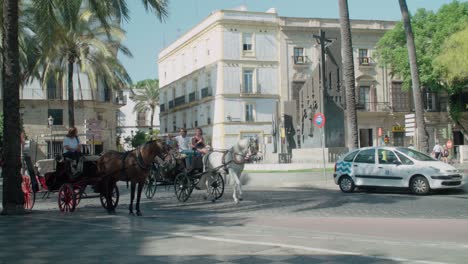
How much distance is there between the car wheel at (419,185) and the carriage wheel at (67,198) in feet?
34.5

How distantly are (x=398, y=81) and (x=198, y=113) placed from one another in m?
21.7

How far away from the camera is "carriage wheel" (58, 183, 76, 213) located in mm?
13477

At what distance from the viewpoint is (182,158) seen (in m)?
16.0

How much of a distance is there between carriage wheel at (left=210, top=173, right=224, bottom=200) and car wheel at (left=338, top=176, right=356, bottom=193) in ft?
16.5

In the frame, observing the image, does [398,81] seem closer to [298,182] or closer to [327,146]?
[327,146]

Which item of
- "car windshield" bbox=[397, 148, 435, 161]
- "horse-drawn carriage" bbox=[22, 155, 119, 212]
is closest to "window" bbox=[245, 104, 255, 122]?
"car windshield" bbox=[397, 148, 435, 161]

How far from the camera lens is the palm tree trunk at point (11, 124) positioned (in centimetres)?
1373

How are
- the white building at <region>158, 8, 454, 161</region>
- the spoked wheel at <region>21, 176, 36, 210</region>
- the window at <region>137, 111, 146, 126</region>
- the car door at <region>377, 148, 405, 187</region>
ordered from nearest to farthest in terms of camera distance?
the spoked wheel at <region>21, 176, 36, 210</region>, the car door at <region>377, 148, 405, 187</region>, the white building at <region>158, 8, 454, 161</region>, the window at <region>137, 111, 146, 126</region>

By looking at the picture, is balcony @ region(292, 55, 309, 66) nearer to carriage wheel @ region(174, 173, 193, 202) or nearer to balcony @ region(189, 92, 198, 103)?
balcony @ region(189, 92, 198, 103)

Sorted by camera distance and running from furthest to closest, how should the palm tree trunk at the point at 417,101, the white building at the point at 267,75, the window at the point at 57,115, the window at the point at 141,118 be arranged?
the window at the point at 141,118, the white building at the point at 267,75, the window at the point at 57,115, the palm tree trunk at the point at 417,101

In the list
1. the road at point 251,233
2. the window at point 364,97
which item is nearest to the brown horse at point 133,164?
the road at point 251,233

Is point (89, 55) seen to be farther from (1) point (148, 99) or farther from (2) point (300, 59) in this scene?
(1) point (148, 99)

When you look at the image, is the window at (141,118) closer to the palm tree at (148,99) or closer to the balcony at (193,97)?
the palm tree at (148,99)

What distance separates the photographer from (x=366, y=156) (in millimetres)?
18578
